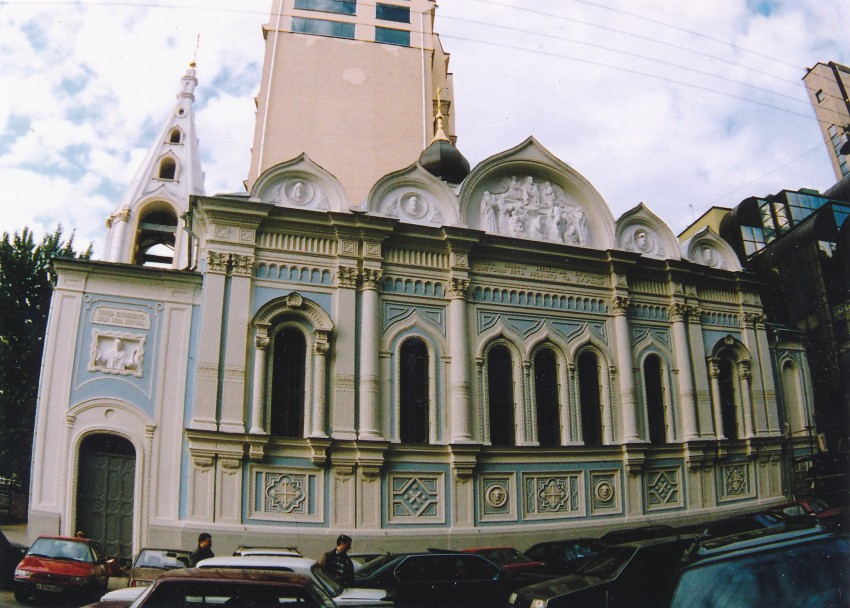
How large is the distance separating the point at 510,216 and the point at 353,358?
7.02 metres

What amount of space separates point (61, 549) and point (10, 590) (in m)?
0.99

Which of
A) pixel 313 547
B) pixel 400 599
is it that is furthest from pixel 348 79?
pixel 400 599

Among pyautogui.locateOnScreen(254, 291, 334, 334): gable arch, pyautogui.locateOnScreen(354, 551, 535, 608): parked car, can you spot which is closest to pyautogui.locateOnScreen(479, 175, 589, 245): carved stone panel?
pyautogui.locateOnScreen(254, 291, 334, 334): gable arch

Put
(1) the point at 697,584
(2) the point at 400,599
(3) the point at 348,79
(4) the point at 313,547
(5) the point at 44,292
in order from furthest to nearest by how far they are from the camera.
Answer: (3) the point at 348,79, (5) the point at 44,292, (4) the point at 313,547, (2) the point at 400,599, (1) the point at 697,584

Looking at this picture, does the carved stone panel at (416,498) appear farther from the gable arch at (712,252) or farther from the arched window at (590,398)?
the gable arch at (712,252)

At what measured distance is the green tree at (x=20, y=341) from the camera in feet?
75.7

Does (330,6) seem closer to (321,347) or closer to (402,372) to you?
(321,347)

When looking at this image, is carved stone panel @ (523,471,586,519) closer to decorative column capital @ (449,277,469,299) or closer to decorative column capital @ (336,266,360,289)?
A: decorative column capital @ (449,277,469,299)

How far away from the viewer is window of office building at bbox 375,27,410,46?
30859mm

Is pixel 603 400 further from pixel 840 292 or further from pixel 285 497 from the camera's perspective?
pixel 840 292

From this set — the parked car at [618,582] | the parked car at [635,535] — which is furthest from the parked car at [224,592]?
the parked car at [635,535]

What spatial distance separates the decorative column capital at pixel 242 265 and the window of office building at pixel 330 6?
16.1m

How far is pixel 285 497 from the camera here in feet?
56.9

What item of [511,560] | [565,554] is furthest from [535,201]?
[511,560]
